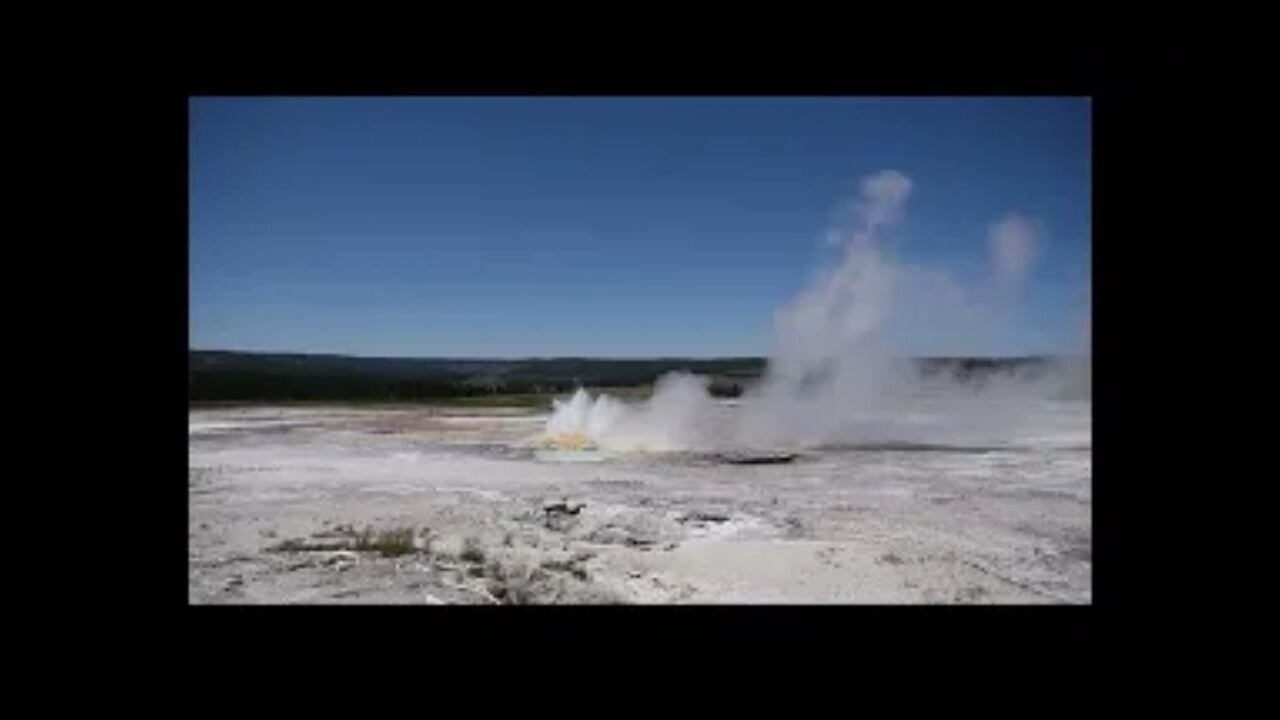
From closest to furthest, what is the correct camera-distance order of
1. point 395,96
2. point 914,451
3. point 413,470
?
1. point 395,96
2. point 413,470
3. point 914,451

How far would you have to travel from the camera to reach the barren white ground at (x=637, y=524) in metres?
4.52

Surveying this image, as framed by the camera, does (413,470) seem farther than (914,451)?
No

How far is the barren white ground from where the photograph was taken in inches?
178

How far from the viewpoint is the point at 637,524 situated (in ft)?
18.8
